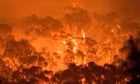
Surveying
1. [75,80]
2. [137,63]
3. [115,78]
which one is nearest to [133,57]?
[137,63]

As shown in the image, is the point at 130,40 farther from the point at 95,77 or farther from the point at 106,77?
the point at 95,77

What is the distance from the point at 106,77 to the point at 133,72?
2144 centimetres

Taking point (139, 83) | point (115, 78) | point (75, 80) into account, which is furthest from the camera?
point (75, 80)

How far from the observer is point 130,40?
39062 millimetres

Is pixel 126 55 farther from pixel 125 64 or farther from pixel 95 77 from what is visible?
pixel 95 77

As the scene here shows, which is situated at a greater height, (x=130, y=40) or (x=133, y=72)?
(x=130, y=40)

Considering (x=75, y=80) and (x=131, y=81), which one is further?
(x=75, y=80)

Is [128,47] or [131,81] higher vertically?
[128,47]

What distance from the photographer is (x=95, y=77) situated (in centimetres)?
6328

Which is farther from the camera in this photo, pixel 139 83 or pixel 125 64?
pixel 125 64

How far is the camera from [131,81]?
125 feet

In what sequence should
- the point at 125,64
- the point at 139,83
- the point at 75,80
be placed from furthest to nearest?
the point at 75,80 → the point at 125,64 → the point at 139,83

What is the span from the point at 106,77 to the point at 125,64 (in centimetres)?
1900

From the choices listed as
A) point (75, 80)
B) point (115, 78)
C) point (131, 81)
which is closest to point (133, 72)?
point (131, 81)
